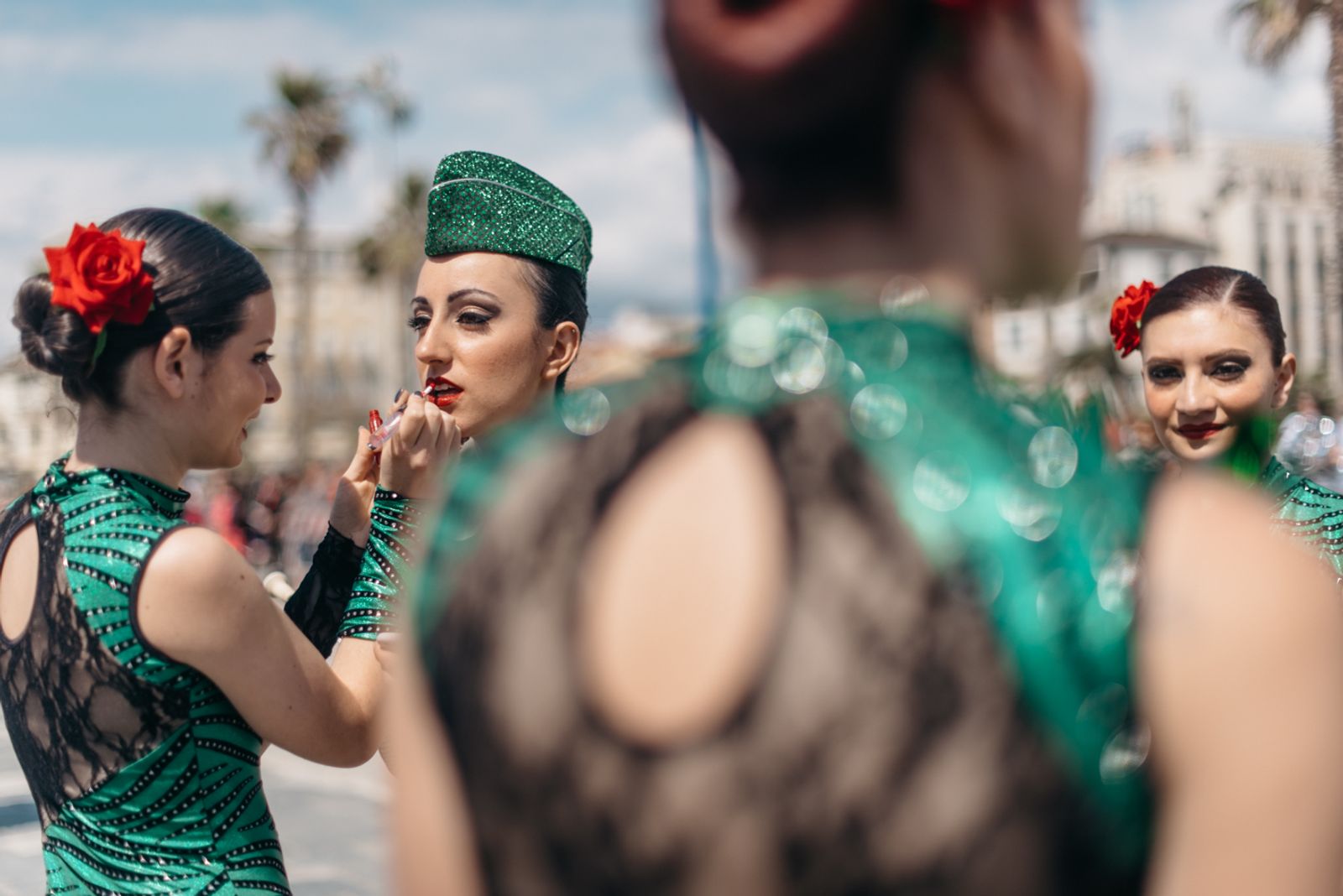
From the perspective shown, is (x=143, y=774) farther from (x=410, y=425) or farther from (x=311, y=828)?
(x=311, y=828)

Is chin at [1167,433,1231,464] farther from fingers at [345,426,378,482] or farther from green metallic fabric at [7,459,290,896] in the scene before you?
green metallic fabric at [7,459,290,896]

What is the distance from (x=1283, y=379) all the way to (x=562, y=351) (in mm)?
1877

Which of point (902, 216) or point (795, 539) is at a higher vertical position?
point (902, 216)

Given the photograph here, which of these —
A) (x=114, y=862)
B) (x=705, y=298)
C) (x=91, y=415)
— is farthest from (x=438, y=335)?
(x=705, y=298)

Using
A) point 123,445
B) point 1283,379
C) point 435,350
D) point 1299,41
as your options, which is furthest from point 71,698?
point 1299,41

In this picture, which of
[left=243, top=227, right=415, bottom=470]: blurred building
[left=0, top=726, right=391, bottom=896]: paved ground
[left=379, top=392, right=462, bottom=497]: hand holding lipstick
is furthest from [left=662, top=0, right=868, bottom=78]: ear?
Answer: [left=243, top=227, right=415, bottom=470]: blurred building

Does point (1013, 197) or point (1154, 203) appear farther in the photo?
point (1154, 203)

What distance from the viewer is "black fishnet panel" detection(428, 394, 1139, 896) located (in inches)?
33.0

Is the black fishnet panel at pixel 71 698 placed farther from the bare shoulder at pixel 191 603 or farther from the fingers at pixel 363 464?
the fingers at pixel 363 464

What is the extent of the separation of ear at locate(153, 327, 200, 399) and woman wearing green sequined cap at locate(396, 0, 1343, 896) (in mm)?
1356

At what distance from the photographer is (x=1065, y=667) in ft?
2.74

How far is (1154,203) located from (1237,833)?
67043 millimetres

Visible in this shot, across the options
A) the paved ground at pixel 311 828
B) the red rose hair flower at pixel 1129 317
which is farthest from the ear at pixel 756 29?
the paved ground at pixel 311 828

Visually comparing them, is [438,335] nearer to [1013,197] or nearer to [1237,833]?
[1013,197]
